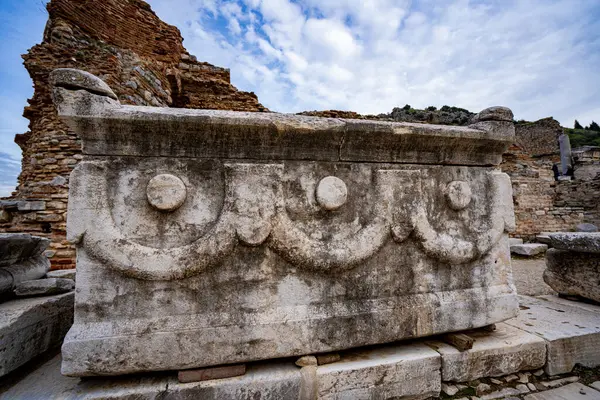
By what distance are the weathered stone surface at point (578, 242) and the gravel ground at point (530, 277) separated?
3.12 ft

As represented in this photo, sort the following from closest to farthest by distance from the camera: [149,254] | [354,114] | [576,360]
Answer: [149,254] → [576,360] → [354,114]

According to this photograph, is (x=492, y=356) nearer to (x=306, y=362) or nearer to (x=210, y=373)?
(x=306, y=362)

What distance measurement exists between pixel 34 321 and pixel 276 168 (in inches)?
64.2

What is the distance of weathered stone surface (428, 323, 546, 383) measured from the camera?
68.2 inches

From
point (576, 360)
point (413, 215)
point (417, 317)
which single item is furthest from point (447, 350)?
point (576, 360)

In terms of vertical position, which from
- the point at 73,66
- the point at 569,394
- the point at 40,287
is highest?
the point at 73,66

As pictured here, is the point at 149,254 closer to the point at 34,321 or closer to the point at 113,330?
the point at 113,330

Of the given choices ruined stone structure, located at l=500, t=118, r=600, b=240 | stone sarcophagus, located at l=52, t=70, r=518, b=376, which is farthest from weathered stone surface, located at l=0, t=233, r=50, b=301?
ruined stone structure, located at l=500, t=118, r=600, b=240

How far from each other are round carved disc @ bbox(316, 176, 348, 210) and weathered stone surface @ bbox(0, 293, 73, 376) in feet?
5.69

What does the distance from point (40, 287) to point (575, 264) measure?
446 centimetres

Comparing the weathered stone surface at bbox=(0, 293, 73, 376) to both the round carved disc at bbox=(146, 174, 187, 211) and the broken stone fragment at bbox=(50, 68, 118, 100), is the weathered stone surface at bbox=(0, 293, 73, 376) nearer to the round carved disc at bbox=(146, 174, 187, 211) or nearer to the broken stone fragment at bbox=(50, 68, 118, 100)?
the round carved disc at bbox=(146, 174, 187, 211)

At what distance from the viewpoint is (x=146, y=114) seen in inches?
57.4

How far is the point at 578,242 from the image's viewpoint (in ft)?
8.28

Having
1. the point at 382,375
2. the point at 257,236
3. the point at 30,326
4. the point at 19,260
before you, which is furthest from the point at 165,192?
the point at 382,375
